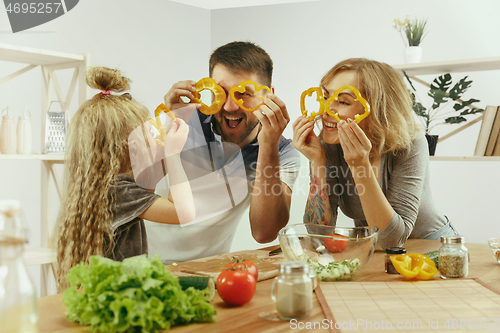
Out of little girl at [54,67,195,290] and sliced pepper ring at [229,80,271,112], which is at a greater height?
sliced pepper ring at [229,80,271,112]

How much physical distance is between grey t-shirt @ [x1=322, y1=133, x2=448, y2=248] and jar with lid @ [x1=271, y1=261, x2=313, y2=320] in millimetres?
750

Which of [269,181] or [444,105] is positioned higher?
[444,105]

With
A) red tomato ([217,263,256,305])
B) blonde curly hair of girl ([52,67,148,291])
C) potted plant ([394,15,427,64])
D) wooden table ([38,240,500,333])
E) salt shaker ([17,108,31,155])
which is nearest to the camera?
wooden table ([38,240,500,333])

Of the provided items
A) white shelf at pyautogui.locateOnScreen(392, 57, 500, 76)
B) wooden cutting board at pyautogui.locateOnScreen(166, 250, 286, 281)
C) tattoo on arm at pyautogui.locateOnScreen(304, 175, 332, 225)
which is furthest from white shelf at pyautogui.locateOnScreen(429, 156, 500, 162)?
wooden cutting board at pyautogui.locateOnScreen(166, 250, 286, 281)

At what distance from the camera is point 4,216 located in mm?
620

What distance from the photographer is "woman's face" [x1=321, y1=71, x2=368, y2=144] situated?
158cm

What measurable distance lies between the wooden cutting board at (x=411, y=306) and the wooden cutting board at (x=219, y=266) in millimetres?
191

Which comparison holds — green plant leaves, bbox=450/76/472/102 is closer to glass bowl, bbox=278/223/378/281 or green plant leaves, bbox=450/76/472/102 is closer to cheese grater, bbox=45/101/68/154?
glass bowl, bbox=278/223/378/281

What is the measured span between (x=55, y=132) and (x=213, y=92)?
3.65 feet

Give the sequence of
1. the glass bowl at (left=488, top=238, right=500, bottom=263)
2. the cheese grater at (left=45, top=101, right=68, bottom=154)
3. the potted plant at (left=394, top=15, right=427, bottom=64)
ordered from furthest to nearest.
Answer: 1. the potted plant at (left=394, top=15, right=427, bottom=64)
2. the cheese grater at (left=45, top=101, right=68, bottom=154)
3. the glass bowl at (left=488, top=238, right=500, bottom=263)

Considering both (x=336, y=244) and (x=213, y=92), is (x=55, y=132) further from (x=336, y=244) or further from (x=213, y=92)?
(x=336, y=244)

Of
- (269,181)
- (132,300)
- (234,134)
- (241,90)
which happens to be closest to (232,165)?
(234,134)

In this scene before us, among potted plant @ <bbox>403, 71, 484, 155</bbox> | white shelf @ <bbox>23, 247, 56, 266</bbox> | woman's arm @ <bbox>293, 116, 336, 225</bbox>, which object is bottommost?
white shelf @ <bbox>23, 247, 56, 266</bbox>

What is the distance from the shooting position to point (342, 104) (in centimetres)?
160
